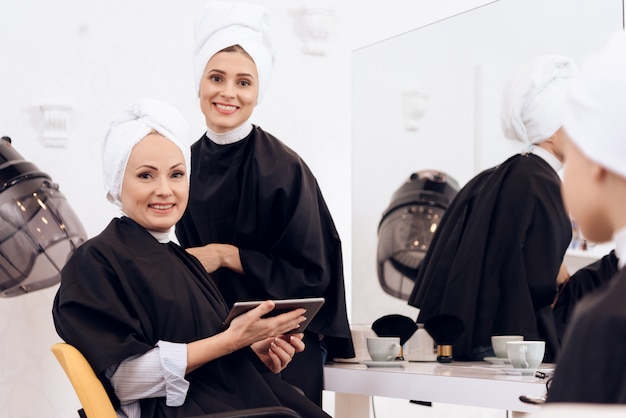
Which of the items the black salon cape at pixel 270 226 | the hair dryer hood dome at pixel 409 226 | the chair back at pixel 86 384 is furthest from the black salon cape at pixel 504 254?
the chair back at pixel 86 384

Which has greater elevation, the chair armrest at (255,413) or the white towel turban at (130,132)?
the white towel turban at (130,132)

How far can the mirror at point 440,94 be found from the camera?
2.37 metres

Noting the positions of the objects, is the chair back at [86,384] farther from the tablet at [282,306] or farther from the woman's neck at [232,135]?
the woman's neck at [232,135]

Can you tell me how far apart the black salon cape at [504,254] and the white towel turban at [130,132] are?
2.84 ft

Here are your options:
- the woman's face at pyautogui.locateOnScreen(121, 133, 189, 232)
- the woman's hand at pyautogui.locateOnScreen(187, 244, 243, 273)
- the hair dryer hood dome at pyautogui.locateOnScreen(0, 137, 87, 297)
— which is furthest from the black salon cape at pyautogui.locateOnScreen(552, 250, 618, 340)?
the hair dryer hood dome at pyautogui.locateOnScreen(0, 137, 87, 297)

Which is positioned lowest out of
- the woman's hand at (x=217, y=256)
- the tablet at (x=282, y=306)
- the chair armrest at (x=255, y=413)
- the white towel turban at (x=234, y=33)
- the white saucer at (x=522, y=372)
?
the chair armrest at (x=255, y=413)

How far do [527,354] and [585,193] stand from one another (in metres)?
1.22

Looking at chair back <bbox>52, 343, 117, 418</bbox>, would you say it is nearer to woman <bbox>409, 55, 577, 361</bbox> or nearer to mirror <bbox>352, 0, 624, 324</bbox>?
woman <bbox>409, 55, 577, 361</bbox>

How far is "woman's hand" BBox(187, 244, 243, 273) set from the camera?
243cm

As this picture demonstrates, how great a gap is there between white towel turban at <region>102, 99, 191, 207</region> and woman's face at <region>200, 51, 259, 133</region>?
427 mm

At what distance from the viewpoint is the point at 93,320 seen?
6.35 feet

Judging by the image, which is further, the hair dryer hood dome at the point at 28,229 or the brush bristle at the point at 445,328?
the hair dryer hood dome at the point at 28,229

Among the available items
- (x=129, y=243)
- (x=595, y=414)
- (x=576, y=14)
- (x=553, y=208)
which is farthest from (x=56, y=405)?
(x=595, y=414)

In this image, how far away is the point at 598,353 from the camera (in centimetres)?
82
